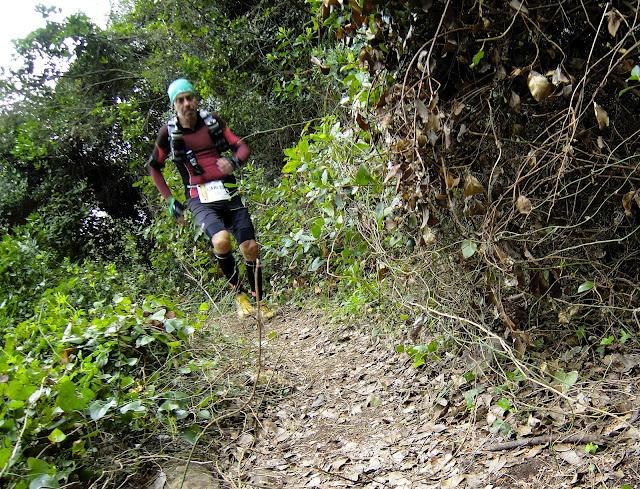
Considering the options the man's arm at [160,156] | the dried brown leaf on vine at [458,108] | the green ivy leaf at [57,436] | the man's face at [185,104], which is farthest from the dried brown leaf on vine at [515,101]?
the man's arm at [160,156]

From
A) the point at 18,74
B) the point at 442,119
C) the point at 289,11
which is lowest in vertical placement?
the point at 442,119

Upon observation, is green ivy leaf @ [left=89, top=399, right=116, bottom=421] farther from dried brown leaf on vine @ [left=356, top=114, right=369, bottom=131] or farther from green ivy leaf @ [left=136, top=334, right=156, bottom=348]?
dried brown leaf on vine @ [left=356, top=114, right=369, bottom=131]

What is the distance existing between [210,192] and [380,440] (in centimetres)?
280

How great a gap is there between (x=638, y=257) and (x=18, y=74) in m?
9.88

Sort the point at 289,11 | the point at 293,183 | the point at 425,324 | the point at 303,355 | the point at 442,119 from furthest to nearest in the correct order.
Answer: the point at 289,11 < the point at 293,183 < the point at 303,355 < the point at 425,324 < the point at 442,119

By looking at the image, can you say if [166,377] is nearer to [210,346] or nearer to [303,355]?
[210,346]

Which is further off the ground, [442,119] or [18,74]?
[18,74]

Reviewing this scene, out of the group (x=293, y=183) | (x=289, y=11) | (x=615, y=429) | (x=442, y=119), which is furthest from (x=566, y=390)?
(x=289, y=11)

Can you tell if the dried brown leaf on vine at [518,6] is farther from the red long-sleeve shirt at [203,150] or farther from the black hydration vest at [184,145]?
the black hydration vest at [184,145]

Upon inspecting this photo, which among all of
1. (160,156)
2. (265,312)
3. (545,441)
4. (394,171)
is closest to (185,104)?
(160,156)

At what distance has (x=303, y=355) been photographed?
135 inches

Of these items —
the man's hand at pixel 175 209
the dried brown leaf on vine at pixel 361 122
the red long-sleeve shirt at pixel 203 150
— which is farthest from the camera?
the man's hand at pixel 175 209

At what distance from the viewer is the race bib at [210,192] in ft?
14.1

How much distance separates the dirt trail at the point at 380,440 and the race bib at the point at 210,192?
5.52 feet
